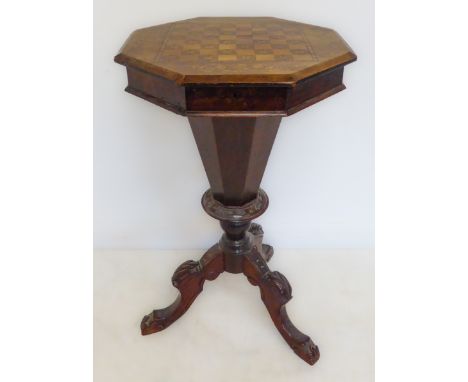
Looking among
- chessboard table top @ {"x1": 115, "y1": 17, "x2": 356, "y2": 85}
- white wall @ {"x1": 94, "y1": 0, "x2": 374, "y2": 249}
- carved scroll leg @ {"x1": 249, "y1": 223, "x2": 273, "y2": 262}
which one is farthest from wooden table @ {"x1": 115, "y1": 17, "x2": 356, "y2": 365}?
white wall @ {"x1": 94, "y1": 0, "x2": 374, "y2": 249}

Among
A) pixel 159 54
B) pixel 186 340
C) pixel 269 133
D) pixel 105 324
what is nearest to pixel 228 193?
pixel 269 133

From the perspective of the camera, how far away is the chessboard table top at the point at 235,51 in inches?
41.2

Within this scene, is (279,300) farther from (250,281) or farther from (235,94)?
(235,94)

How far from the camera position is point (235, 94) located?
105cm

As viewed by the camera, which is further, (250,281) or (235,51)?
(250,281)

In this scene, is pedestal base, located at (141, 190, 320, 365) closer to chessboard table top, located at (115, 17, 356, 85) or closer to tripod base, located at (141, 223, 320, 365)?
tripod base, located at (141, 223, 320, 365)

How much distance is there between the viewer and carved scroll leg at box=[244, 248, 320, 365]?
5.25ft

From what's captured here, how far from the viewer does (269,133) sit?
1.33m

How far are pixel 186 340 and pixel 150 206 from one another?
0.62 meters

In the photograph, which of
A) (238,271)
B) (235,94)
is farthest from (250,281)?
(235,94)

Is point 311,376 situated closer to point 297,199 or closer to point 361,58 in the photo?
point 297,199

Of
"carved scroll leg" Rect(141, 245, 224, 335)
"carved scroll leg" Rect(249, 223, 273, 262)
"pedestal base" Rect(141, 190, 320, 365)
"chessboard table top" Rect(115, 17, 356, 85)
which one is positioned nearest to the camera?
"chessboard table top" Rect(115, 17, 356, 85)

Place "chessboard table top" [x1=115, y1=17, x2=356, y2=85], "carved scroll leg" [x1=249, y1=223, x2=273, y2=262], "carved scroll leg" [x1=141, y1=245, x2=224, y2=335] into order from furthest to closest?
"carved scroll leg" [x1=249, y1=223, x2=273, y2=262] → "carved scroll leg" [x1=141, y1=245, x2=224, y2=335] → "chessboard table top" [x1=115, y1=17, x2=356, y2=85]

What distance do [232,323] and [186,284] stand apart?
10.0 inches
